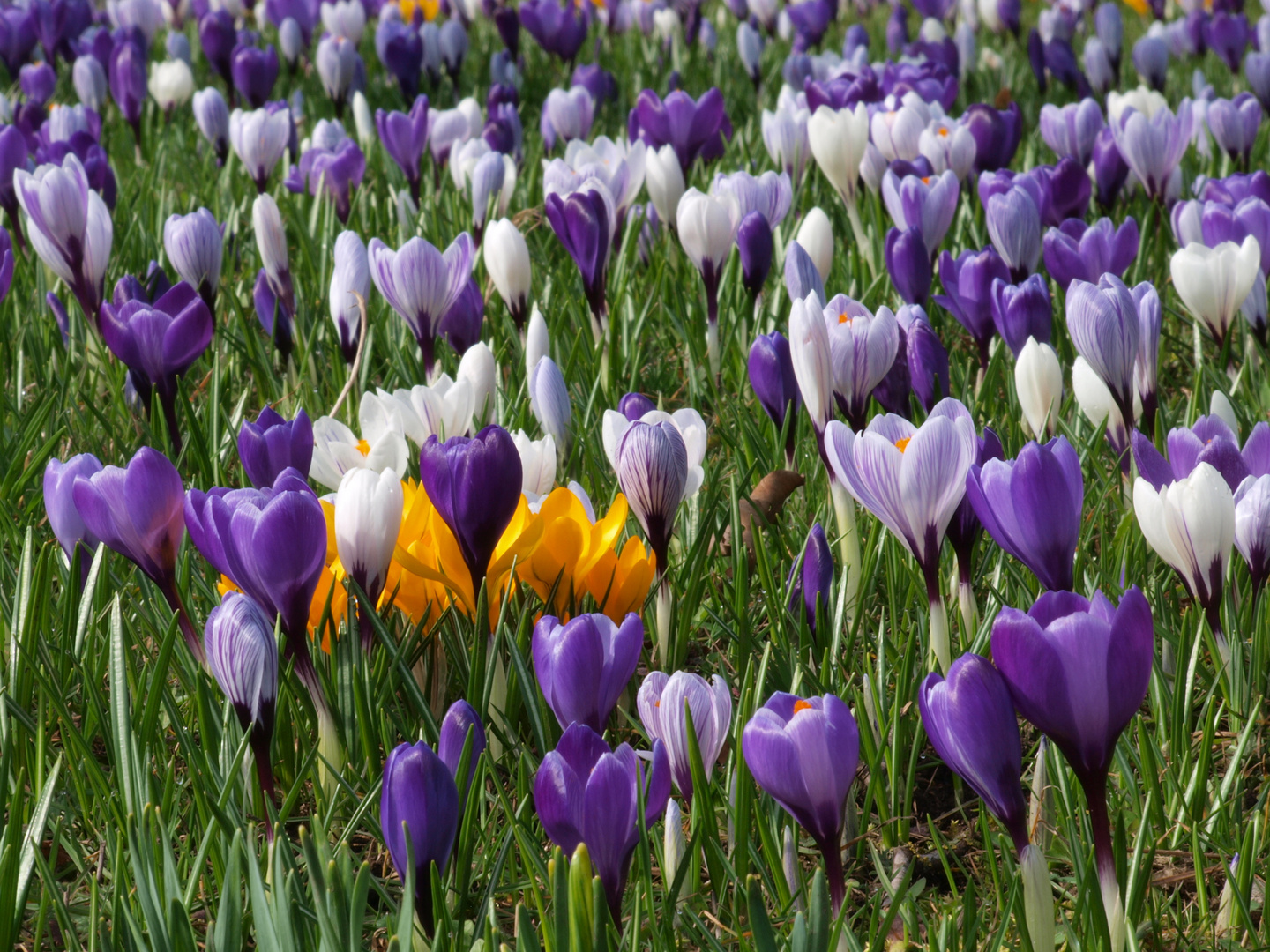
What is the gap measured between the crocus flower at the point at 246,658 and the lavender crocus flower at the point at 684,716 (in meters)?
0.36

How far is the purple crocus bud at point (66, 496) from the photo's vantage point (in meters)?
1.47

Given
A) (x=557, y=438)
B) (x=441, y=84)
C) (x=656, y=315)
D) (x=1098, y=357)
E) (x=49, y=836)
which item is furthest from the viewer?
(x=441, y=84)

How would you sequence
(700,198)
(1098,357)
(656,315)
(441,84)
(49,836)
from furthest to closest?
(441,84) → (656,315) → (700,198) → (1098,357) → (49,836)

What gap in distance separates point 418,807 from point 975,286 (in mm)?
1502

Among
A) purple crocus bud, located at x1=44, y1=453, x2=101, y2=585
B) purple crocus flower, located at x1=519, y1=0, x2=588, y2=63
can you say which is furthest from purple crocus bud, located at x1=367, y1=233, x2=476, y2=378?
purple crocus flower, located at x1=519, y1=0, x2=588, y2=63

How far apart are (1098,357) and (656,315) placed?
4.34 ft

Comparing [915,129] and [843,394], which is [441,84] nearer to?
[915,129]

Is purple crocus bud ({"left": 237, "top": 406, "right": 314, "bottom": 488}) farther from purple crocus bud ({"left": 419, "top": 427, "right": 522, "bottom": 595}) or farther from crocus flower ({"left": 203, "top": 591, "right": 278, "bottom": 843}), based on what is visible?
crocus flower ({"left": 203, "top": 591, "right": 278, "bottom": 843})

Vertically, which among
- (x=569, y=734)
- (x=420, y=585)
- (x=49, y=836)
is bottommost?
(x=49, y=836)

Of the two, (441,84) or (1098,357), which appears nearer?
(1098,357)

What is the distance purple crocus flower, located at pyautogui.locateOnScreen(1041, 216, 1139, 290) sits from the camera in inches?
88.7

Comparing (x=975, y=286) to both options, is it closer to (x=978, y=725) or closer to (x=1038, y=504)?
(x=1038, y=504)

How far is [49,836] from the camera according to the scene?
142cm

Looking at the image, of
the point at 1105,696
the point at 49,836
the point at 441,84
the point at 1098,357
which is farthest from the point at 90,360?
the point at 441,84
